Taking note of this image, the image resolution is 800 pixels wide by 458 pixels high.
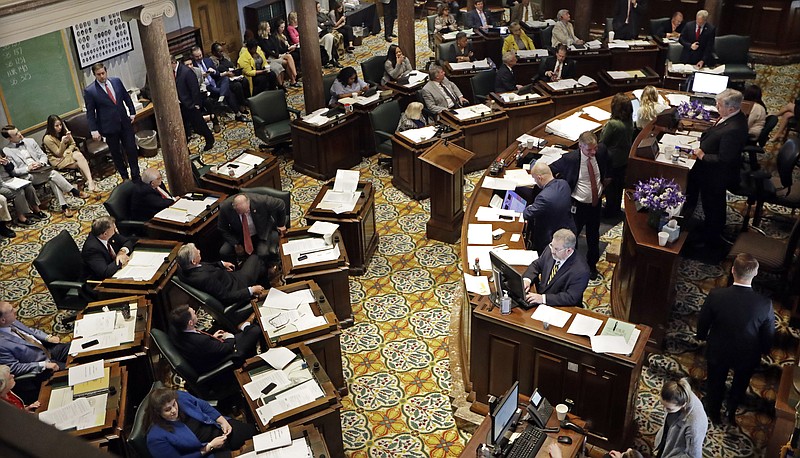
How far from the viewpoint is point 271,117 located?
1130 cm

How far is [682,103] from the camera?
9.26 meters

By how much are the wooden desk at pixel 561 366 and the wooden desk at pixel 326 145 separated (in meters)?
5.15

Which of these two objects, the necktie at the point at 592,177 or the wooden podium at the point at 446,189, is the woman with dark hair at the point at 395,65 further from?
the necktie at the point at 592,177

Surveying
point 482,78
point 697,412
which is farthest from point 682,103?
point 697,412

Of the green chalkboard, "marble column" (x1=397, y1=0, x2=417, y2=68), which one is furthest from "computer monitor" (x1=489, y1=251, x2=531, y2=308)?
"marble column" (x1=397, y1=0, x2=417, y2=68)

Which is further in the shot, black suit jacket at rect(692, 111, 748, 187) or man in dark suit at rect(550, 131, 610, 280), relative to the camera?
black suit jacket at rect(692, 111, 748, 187)

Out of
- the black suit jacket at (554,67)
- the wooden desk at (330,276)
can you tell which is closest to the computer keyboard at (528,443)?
the wooden desk at (330,276)

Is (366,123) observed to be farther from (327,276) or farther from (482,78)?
(327,276)

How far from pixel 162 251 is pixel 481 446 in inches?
166

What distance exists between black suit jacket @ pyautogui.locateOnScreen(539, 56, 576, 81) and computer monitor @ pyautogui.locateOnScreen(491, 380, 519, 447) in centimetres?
787

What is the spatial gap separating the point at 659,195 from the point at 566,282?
5.67 feet

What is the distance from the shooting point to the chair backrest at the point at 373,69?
12.6m

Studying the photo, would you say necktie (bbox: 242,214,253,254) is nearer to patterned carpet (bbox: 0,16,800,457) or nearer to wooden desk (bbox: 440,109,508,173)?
patterned carpet (bbox: 0,16,800,457)

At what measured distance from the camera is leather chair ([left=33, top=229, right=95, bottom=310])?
725 cm
